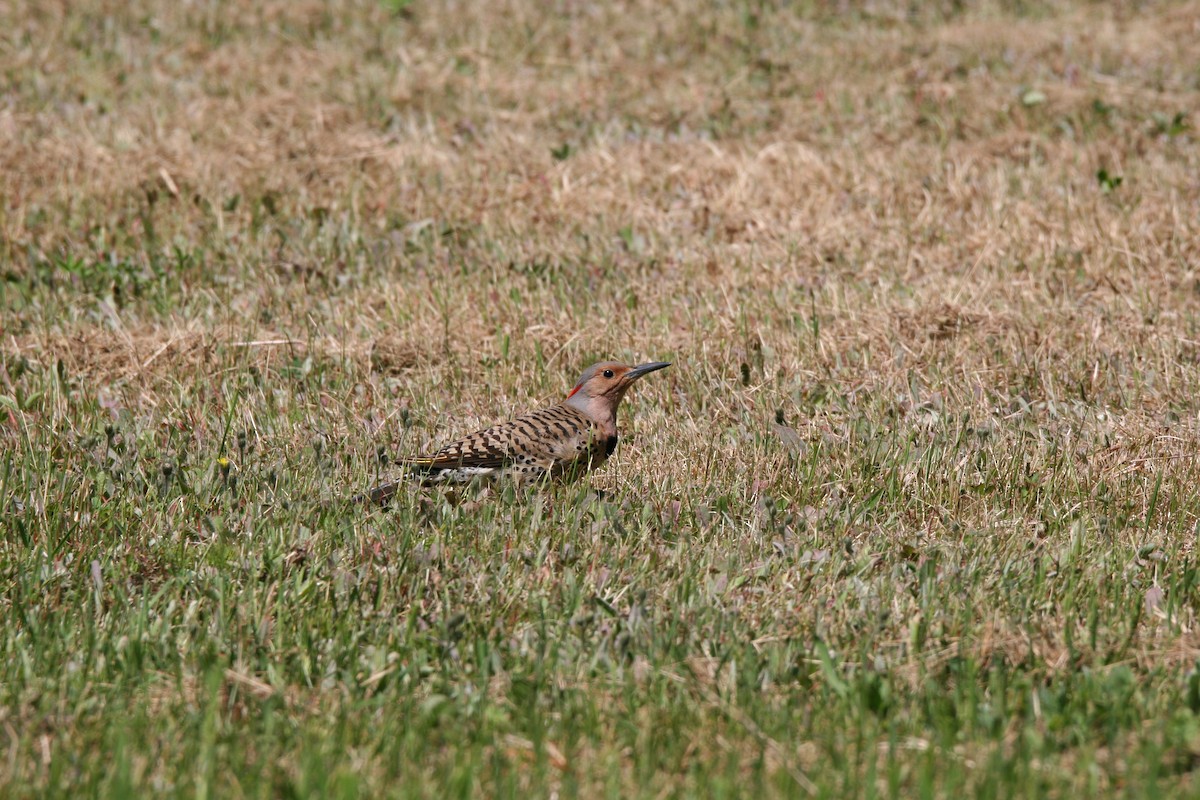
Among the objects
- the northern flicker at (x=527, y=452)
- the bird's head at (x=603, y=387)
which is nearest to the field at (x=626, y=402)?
the northern flicker at (x=527, y=452)

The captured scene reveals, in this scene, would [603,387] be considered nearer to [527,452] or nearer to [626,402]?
[527,452]

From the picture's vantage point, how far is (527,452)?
20.5 feet

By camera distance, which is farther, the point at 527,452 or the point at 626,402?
the point at 626,402

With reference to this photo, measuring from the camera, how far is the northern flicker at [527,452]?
6.19 metres

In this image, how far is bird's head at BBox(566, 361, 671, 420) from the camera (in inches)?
265

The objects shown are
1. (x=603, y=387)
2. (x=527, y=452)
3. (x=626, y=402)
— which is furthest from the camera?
(x=626, y=402)

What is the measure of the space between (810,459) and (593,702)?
2.72 metres

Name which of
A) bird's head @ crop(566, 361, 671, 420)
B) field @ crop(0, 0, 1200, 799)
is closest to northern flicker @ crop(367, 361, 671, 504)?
bird's head @ crop(566, 361, 671, 420)

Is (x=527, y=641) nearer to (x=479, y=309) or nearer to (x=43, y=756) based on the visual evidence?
(x=43, y=756)

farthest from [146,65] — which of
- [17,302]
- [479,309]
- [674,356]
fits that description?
[674,356]

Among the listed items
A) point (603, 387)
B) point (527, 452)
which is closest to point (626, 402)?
point (603, 387)

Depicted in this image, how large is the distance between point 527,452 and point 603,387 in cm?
71

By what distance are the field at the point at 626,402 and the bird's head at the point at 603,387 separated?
33cm

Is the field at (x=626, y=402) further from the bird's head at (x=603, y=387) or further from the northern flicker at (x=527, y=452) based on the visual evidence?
the bird's head at (x=603, y=387)
